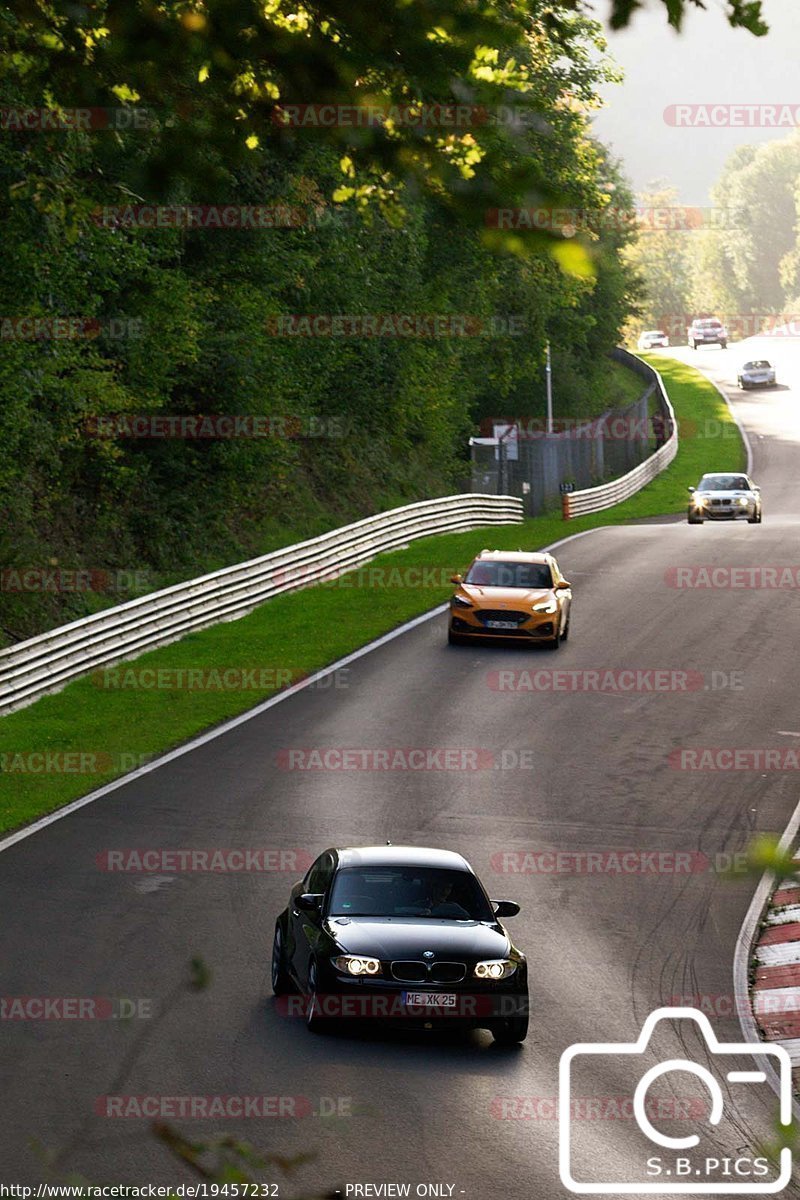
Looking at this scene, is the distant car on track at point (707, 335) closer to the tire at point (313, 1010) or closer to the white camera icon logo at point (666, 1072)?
the white camera icon logo at point (666, 1072)

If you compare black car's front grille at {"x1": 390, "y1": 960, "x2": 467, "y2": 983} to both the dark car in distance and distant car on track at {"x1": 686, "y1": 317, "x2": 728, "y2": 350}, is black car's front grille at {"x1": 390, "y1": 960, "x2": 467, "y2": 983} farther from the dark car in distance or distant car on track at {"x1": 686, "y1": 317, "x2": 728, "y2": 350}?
distant car on track at {"x1": 686, "y1": 317, "x2": 728, "y2": 350}

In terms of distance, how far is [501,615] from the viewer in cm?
2941

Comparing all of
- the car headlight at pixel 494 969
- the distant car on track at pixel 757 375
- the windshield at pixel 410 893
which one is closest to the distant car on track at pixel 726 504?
the windshield at pixel 410 893

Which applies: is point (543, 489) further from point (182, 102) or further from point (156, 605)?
point (182, 102)

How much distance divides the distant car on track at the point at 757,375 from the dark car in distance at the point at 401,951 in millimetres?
91496

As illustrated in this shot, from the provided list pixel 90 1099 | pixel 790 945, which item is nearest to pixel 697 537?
pixel 790 945

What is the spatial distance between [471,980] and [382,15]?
8701 millimetres

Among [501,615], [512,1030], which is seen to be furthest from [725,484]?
[512,1030]

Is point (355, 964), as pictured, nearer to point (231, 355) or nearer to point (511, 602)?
point (511, 602)

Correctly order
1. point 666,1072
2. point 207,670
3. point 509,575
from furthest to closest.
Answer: point 509,575
point 207,670
point 666,1072

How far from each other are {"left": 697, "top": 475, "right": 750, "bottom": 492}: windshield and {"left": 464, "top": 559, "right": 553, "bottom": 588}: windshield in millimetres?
21673

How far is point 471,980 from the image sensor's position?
12.0 metres

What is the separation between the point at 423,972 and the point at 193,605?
2006cm

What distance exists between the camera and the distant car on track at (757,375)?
100938 mm
